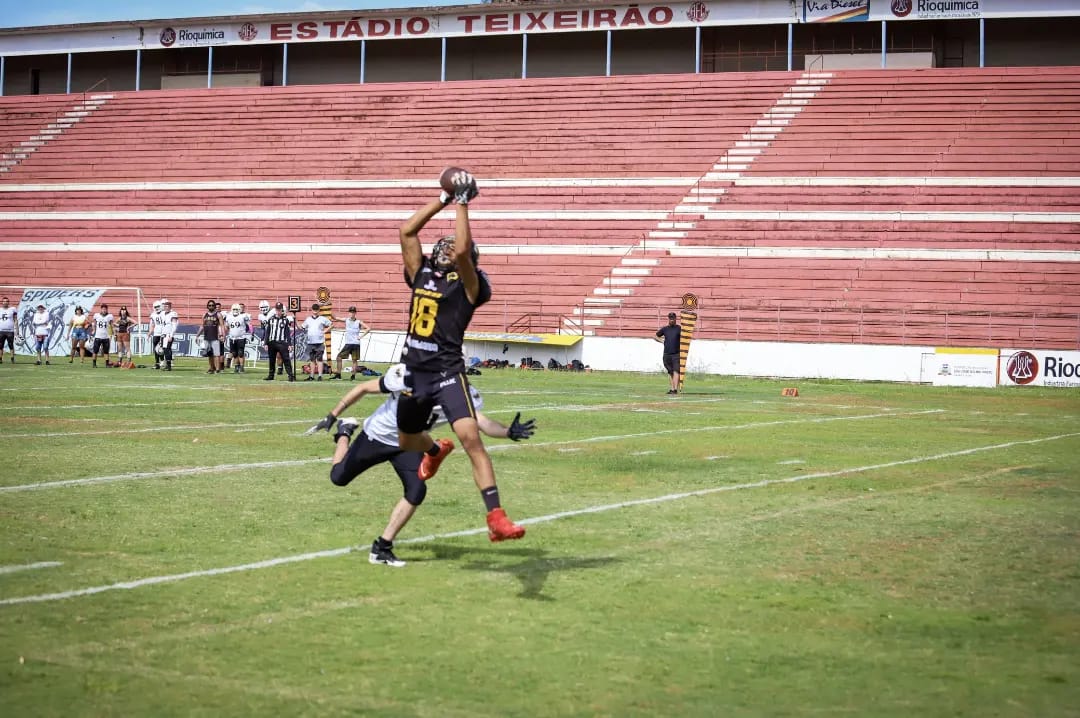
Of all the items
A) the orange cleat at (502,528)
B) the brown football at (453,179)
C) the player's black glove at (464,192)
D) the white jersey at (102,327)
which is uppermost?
the brown football at (453,179)

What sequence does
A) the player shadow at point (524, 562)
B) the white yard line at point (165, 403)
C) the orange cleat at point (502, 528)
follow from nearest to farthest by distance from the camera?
the orange cleat at point (502, 528), the player shadow at point (524, 562), the white yard line at point (165, 403)

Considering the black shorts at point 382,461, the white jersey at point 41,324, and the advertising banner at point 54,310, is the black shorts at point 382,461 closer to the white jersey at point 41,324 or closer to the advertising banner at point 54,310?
the white jersey at point 41,324

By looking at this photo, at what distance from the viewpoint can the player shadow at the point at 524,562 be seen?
7.73m

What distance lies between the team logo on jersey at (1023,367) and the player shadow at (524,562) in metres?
29.1

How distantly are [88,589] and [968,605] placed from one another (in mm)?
4833

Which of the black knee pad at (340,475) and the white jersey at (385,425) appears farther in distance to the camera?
the black knee pad at (340,475)

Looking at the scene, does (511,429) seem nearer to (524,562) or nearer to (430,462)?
(430,462)

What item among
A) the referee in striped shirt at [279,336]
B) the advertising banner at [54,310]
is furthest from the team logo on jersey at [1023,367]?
the advertising banner at [54,310]

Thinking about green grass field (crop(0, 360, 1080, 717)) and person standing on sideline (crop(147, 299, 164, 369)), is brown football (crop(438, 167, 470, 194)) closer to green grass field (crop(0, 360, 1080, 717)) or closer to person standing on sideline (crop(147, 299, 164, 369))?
green grass field (crop(0, 360, 1080, 717))

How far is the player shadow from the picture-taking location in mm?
7727

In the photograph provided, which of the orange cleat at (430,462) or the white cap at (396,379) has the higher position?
the white cap at (396,379)

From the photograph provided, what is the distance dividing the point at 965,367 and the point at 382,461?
29617 millimetres

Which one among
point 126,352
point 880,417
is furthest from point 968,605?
point 126,352

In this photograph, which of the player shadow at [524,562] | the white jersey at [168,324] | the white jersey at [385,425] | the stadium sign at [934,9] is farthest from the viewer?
the stadium sign at [934,9]
